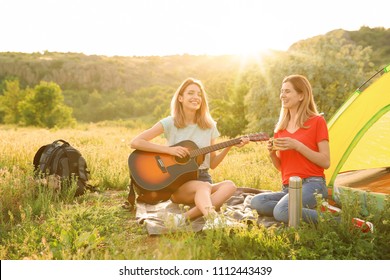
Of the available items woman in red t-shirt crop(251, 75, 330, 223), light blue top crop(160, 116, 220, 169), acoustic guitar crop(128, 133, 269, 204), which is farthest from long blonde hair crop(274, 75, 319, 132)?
light blue top crop(160, 116, 220, 169)

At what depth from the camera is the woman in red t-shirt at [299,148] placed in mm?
4102

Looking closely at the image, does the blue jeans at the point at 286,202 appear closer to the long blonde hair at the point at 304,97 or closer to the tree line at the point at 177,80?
the long blonde hair at the point at 304,97

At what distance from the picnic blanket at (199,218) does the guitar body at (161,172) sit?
0.18 metres

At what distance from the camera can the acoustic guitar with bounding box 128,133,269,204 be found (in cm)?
451

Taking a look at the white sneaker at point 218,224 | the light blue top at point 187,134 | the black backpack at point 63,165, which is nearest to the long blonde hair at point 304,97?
the light blue top at point 187,134

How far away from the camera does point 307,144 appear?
423cm

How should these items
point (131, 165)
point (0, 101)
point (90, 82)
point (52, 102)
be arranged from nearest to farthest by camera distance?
point (131, 165) → point (52, 102) → point (0, 101) → point (90, 82)

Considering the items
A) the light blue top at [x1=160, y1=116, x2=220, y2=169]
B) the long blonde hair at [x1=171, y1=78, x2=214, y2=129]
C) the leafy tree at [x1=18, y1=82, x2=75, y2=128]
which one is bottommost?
the leafy tree at [x1=18, y1=82, x2=75, y2=128]

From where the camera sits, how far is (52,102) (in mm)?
26500

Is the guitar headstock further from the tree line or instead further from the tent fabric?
the tree line

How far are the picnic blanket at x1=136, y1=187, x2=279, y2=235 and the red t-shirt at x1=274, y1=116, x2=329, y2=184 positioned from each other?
544mm
